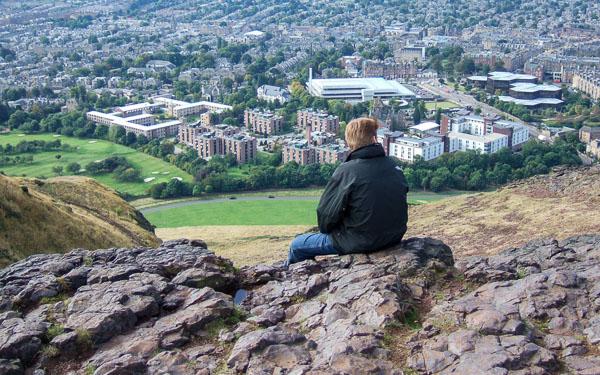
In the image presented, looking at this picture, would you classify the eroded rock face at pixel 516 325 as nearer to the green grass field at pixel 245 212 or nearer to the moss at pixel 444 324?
the moss at pixel 444 324

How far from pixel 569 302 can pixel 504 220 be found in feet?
39.8

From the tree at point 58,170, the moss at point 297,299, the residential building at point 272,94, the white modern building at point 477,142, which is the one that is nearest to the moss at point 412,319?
the moss at point 297,299

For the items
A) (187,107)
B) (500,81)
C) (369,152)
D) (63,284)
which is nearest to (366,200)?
(369,152)

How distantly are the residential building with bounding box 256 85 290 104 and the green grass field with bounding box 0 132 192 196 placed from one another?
1718 cm

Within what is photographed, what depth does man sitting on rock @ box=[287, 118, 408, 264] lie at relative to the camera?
765cm

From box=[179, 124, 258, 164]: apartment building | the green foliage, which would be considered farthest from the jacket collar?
box=[179, 124, 258, 164]: apartment building

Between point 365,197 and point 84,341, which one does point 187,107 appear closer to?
point 365,197

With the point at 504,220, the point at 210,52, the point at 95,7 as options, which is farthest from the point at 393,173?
the point at 95,7

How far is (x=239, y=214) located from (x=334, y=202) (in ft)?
98.1

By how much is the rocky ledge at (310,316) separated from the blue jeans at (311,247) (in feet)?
0.53

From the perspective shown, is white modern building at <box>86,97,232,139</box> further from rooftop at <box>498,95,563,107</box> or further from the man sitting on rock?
the man sitting on rock

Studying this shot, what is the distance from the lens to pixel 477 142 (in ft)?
158

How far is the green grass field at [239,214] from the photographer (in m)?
35.8

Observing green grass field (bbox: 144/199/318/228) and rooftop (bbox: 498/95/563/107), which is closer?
green grass field (bbox: 144/199/318/228)
